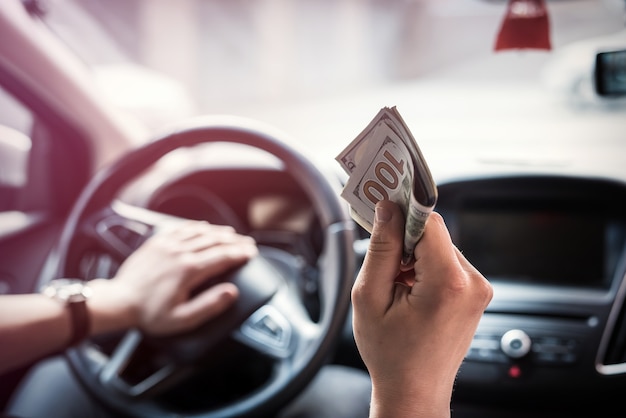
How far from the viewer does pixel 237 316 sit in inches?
50.6

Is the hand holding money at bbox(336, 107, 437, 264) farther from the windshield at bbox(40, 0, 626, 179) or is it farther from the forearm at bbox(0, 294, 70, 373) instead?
the forearm at bbox(0, 294, 70, 373)

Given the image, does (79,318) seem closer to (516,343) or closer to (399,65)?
(516,343)

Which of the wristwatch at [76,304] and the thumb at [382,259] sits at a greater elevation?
the thumb at [382,259]

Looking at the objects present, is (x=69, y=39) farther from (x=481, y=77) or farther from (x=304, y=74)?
(x=304, y=74)

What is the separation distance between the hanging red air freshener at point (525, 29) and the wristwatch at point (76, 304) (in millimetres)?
993

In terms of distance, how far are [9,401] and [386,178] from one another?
1.37 m

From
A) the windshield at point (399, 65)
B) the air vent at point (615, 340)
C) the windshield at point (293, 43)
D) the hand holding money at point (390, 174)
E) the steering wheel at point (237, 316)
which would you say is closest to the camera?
the hand holding money at point (390, 174)

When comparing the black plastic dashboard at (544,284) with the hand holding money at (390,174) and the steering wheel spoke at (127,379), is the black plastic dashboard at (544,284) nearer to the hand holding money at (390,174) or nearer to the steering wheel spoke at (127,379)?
the steering wheel spoke at (127,379)

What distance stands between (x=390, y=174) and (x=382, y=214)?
5 centimetres

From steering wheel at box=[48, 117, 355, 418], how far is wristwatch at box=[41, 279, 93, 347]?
2.3 inches

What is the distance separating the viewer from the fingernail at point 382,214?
685mm

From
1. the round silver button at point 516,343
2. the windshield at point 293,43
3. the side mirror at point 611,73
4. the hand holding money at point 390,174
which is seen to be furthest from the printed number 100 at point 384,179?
the windshield at point 293,43

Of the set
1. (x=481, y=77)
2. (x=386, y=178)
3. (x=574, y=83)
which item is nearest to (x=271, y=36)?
(x=481, y=77)

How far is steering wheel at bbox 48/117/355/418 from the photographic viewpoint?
125cm
